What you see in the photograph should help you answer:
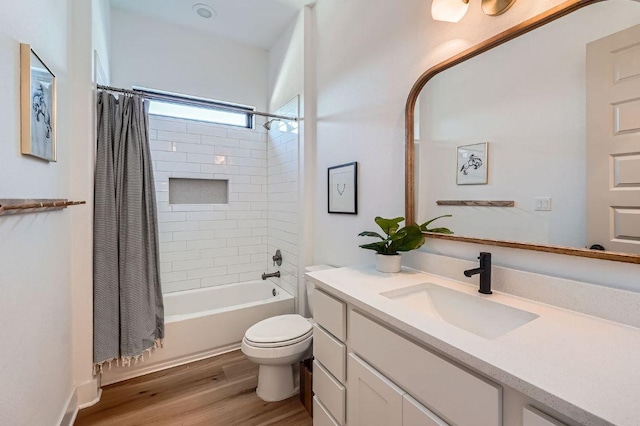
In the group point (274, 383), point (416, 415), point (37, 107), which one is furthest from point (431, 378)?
point (37, 107)

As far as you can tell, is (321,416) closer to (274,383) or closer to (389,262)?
(274,383)

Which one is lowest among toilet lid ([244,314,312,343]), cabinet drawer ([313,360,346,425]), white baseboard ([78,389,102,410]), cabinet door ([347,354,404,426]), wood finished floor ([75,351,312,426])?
wood finished floor ([75,351,312,426])

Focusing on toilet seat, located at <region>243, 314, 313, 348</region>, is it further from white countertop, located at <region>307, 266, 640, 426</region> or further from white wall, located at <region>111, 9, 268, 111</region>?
white wall, located at <region>111, 9, 268, 111</region>

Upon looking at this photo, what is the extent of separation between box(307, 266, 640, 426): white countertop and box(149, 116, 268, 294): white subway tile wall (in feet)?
7.38

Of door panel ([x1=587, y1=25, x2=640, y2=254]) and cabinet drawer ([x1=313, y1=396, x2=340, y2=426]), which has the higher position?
door panel ([x1=587, y1=25, x2=640, y2=254])

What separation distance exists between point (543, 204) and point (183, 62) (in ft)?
10.2

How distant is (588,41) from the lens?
3.06ft

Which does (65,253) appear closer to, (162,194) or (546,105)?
(162,194)

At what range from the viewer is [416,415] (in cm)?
84

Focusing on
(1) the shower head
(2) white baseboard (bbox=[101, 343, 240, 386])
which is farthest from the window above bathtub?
(2) white baseboard (bbox=[101, 343, 240, 386])

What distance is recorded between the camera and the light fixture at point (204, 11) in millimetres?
2377

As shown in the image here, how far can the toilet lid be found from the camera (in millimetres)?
1704

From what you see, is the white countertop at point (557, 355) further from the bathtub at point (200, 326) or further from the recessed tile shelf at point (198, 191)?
the recessed tile shelf at point (198, 191)

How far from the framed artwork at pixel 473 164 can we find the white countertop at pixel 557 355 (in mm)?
522
